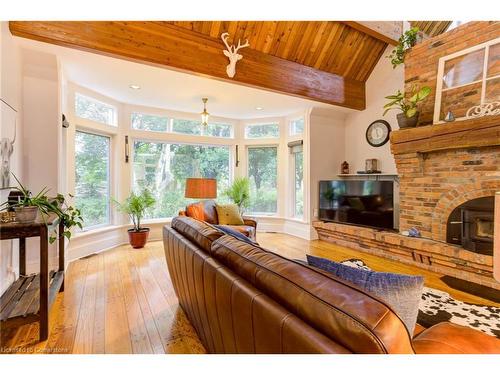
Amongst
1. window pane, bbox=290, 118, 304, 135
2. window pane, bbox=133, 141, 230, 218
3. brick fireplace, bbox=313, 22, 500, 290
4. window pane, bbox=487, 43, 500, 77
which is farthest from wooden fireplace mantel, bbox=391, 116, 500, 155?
window pane, bbox=133, 141, 230, 218

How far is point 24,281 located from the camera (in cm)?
227

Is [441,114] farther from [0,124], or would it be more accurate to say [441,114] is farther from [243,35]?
[0,124]

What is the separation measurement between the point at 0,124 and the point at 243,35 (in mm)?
2888

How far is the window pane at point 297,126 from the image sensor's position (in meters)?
5.32

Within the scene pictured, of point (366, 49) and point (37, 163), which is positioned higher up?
point (366, 49)

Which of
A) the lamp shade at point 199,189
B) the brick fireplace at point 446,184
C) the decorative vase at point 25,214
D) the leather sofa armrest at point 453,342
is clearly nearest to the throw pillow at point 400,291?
the leather sofa armrest at point 453,342

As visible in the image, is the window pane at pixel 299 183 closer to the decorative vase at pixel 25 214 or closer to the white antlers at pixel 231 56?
the white antlers at pixel 231 56

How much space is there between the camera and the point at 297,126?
5449mm

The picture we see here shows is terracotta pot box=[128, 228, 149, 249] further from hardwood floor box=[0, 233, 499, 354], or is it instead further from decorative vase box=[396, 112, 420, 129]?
decorative vase box=[396, 112, 420, 129]

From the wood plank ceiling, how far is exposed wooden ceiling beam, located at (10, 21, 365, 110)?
0.10m

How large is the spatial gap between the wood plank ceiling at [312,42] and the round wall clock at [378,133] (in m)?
0.94

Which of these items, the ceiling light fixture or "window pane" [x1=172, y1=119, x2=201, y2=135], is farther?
"window pane" [x1=172, y1=119, x2=201, y2=135]

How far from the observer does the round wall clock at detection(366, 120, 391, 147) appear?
14.9 ft
